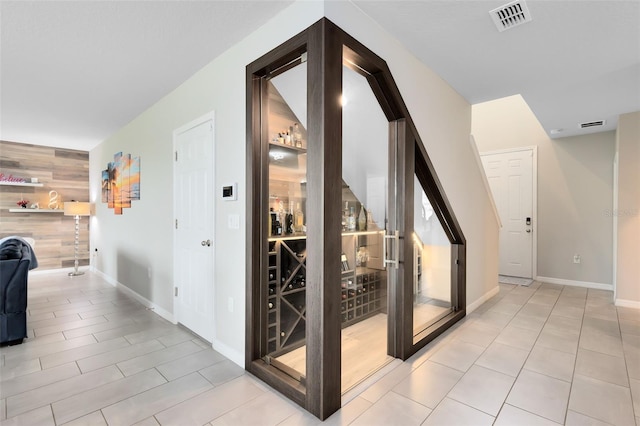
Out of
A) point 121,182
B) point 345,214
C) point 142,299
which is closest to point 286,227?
point 345,214

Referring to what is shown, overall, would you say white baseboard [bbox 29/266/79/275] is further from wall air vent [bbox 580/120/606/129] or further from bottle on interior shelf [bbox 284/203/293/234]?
wall air vent [bbox 580/120/606/129]

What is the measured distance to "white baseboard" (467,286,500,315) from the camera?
11.7ft

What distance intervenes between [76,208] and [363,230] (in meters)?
5.90

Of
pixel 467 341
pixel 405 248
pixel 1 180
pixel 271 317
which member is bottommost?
pixel 467 341

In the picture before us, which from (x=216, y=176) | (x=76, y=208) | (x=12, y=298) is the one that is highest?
(x=216, y=176)

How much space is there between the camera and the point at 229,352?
2.47 m

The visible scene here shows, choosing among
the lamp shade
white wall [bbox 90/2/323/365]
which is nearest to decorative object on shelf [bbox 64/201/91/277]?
the lamp shade

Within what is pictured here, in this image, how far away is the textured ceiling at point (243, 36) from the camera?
198 cm

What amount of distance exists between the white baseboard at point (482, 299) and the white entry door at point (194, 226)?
2837mm

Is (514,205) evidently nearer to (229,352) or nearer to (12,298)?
(229,352)

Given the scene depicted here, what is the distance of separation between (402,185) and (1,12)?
2.95 m

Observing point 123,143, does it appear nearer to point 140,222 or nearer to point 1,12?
point 140,222

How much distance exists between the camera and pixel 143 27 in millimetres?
2148

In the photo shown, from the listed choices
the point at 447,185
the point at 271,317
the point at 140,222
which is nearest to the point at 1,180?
the point at 140,222
